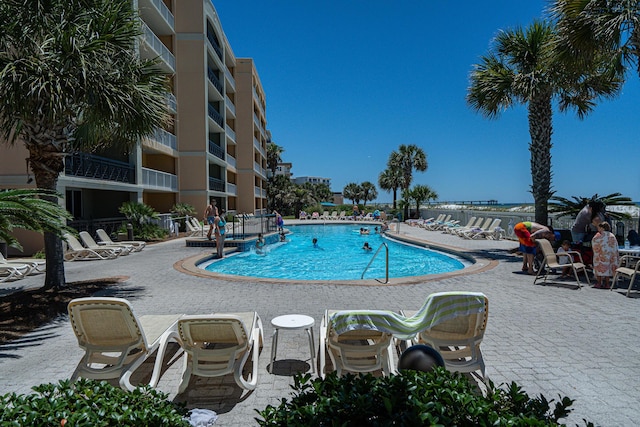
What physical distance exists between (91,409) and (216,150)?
29.6 m

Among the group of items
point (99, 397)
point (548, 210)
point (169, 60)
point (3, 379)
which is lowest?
point (3, 379)

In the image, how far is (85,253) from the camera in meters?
12.5

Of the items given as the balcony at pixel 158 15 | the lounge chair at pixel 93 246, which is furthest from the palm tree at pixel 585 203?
the balcony at pixel 158 15

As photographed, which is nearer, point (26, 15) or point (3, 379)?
point (3, 379)

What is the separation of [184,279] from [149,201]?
1796 cm

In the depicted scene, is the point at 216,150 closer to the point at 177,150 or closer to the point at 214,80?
the point at 177,150

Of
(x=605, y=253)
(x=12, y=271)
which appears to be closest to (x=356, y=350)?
(x=605, y=253)

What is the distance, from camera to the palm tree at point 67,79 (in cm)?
640

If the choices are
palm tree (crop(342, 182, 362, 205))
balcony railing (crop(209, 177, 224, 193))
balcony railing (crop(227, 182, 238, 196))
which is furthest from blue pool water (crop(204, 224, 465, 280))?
palm tree (crop(342, 182, 362, 205))

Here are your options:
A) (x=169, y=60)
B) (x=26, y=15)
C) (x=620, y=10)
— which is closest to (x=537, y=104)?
(x=620, y=10)

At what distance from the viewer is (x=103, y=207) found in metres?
21.1

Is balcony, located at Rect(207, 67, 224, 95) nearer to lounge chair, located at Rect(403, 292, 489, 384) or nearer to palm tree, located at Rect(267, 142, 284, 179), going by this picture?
palm tree, located at Rect(267, 142, 284, 179)

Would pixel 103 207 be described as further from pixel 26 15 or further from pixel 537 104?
pixel 537 104

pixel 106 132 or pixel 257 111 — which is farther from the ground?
pixel 257 111
